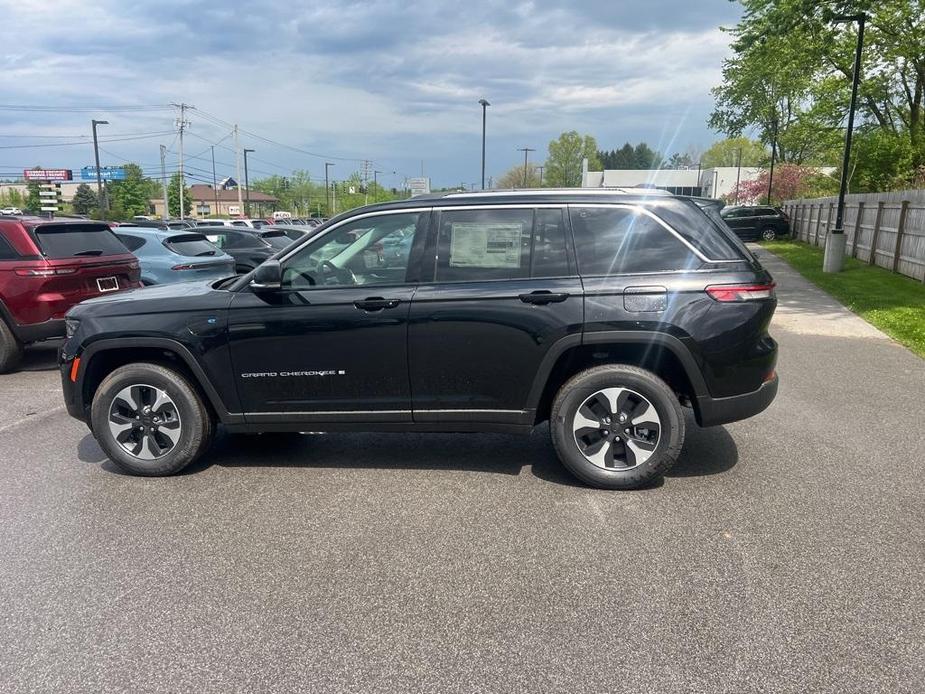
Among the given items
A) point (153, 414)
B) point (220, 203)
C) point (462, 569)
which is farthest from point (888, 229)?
point (220, 203)

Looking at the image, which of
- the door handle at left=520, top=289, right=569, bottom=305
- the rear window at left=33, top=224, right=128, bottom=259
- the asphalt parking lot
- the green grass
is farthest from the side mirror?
the green grass

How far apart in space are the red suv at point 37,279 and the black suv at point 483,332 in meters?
3.96

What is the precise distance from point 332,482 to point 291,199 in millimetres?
131890

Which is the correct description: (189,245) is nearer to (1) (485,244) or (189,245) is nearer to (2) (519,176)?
(1) (485,244)

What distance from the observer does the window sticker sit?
4.43 metres

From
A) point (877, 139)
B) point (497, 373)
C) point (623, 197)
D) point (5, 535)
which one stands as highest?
point (877, 139)

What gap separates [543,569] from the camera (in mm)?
3482

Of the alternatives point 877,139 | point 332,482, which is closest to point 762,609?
point 332,482

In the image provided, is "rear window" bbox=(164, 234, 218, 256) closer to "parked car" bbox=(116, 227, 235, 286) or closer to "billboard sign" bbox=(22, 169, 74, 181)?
"parked car" bbox=(116, 227, 235, 286)

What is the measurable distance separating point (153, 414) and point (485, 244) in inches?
99.4

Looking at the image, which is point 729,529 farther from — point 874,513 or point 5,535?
point 5,535

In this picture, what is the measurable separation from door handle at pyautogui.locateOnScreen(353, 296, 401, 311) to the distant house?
124118mm

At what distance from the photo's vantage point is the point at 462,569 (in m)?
3.50

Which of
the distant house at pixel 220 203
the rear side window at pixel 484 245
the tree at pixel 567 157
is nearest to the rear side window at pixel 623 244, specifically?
the rear side window at pixel 484 245
